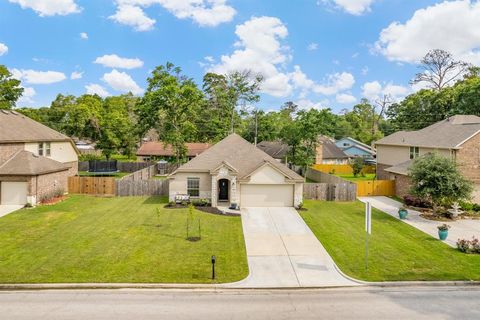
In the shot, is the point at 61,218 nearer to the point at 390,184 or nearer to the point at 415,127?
the point at 390,184

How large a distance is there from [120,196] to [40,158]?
23.4 ft

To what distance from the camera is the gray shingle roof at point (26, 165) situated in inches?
1006

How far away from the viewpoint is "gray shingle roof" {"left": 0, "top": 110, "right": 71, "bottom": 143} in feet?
91.7

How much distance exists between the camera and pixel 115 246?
16922 millimetres

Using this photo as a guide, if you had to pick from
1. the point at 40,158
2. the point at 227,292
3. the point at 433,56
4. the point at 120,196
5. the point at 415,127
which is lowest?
the point at 227,292

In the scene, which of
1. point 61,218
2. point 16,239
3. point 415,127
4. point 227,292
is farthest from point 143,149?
point 227,292

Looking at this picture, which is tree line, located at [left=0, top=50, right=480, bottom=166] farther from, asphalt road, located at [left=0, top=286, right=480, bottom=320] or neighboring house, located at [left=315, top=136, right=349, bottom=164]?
asphalt road, located at [left=0, top=286, right=480, bottom=320]

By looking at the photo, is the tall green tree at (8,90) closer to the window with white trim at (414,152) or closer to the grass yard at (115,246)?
the grass yard at (115,246)

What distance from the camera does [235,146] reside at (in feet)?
98.0

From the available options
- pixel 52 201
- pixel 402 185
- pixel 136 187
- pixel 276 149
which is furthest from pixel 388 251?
pixel 276 149

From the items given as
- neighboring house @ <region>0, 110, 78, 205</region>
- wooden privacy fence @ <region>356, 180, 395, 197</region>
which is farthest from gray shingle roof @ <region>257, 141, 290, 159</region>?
neighboring house @ <region>0, 110, 78, 205</region>

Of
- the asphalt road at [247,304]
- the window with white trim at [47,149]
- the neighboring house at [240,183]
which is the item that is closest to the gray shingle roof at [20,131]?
the window with white trim at [47,149]

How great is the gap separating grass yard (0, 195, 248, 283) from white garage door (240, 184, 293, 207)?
3.49 m

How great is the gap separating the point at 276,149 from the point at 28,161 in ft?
128
